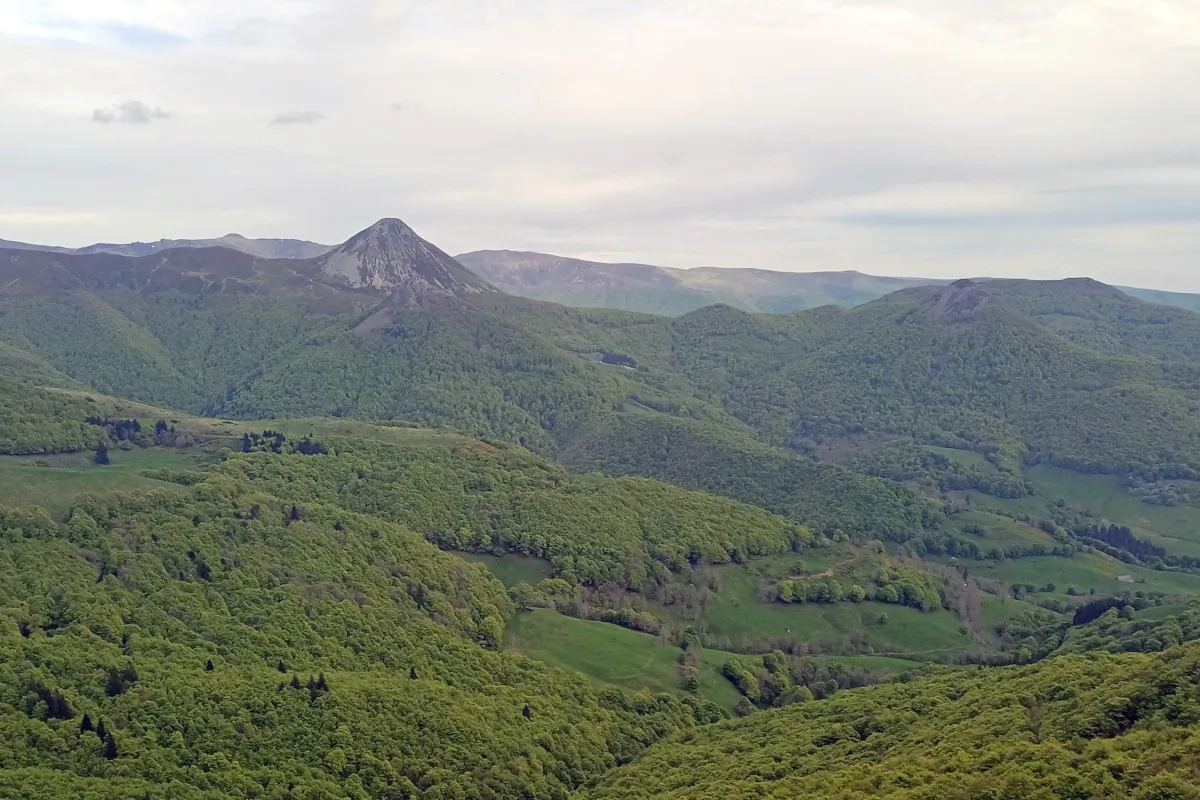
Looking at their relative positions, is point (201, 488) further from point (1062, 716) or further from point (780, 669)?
point (1062, 716)

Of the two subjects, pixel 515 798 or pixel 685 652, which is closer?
pixel 515 798

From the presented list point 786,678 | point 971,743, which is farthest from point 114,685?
point 786,678

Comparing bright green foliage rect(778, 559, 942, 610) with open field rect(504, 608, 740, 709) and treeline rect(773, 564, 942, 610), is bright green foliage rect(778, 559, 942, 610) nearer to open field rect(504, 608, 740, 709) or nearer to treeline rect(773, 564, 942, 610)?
treeline rect(773, 564, 942, 610)

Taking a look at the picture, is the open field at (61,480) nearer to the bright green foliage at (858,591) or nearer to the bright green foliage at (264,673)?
the bright green foliage at (264,673)

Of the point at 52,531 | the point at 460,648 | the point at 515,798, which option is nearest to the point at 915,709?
the point at 515,798

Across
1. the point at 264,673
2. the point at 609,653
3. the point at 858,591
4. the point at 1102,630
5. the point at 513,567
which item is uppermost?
the point at 1102,630

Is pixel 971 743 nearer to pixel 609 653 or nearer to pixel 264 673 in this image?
pixel 609 653
